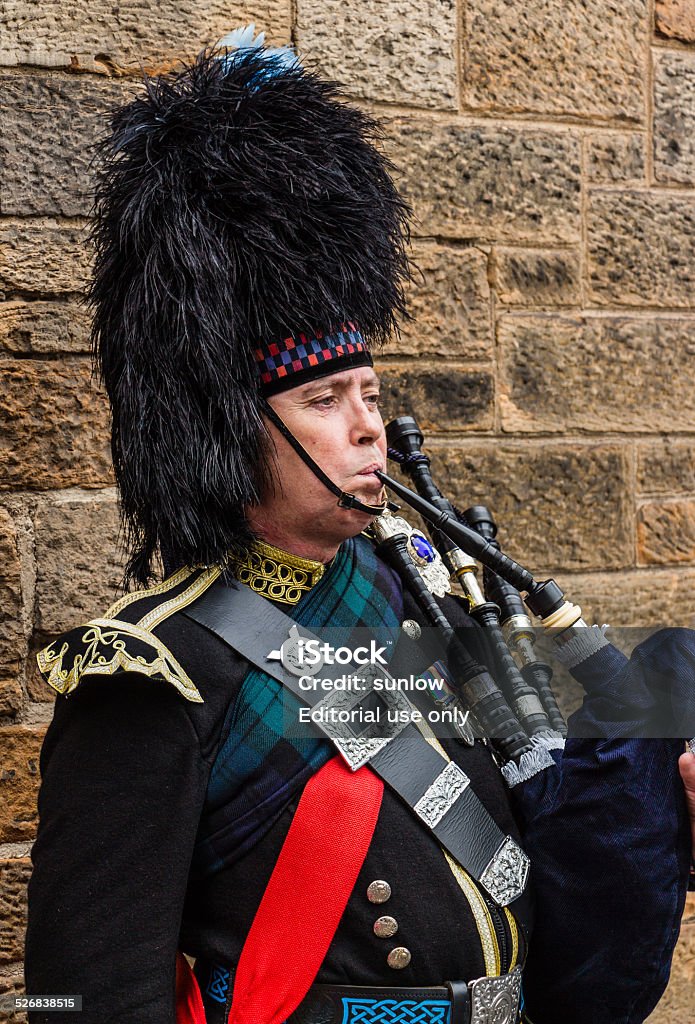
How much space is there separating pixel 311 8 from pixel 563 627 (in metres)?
1.76

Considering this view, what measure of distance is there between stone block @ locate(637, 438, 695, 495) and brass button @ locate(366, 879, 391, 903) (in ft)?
5.62

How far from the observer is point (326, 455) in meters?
1.70

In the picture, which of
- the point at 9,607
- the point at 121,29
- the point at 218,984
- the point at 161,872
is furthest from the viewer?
the point at 121,29

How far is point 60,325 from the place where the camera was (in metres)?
2.46

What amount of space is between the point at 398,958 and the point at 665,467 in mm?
1831

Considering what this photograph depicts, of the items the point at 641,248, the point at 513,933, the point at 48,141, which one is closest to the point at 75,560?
the point at 48,141

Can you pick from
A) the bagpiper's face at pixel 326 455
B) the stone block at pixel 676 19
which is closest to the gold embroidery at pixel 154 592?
the bagpiper's face at pixel 326 455

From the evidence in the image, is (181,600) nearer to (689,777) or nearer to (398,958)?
(398,958)

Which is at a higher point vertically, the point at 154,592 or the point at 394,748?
the point at 154,592

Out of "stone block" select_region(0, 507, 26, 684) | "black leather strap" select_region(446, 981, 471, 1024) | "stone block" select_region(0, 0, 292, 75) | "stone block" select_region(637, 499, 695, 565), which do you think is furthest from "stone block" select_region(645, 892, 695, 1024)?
"stone block" select_region(0, 0, 292, 75)

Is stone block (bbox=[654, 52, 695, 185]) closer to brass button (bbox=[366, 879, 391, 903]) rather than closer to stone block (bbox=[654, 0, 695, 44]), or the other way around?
stone block (bbox=[654, 0, 695, 44])

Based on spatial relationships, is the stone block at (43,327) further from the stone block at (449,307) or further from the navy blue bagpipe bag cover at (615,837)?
the navy blue bagpipe bag cover at (615,837)

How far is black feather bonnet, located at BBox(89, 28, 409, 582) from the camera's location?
1.70 meters

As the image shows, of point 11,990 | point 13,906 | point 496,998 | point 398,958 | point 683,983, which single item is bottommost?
point 683,983
